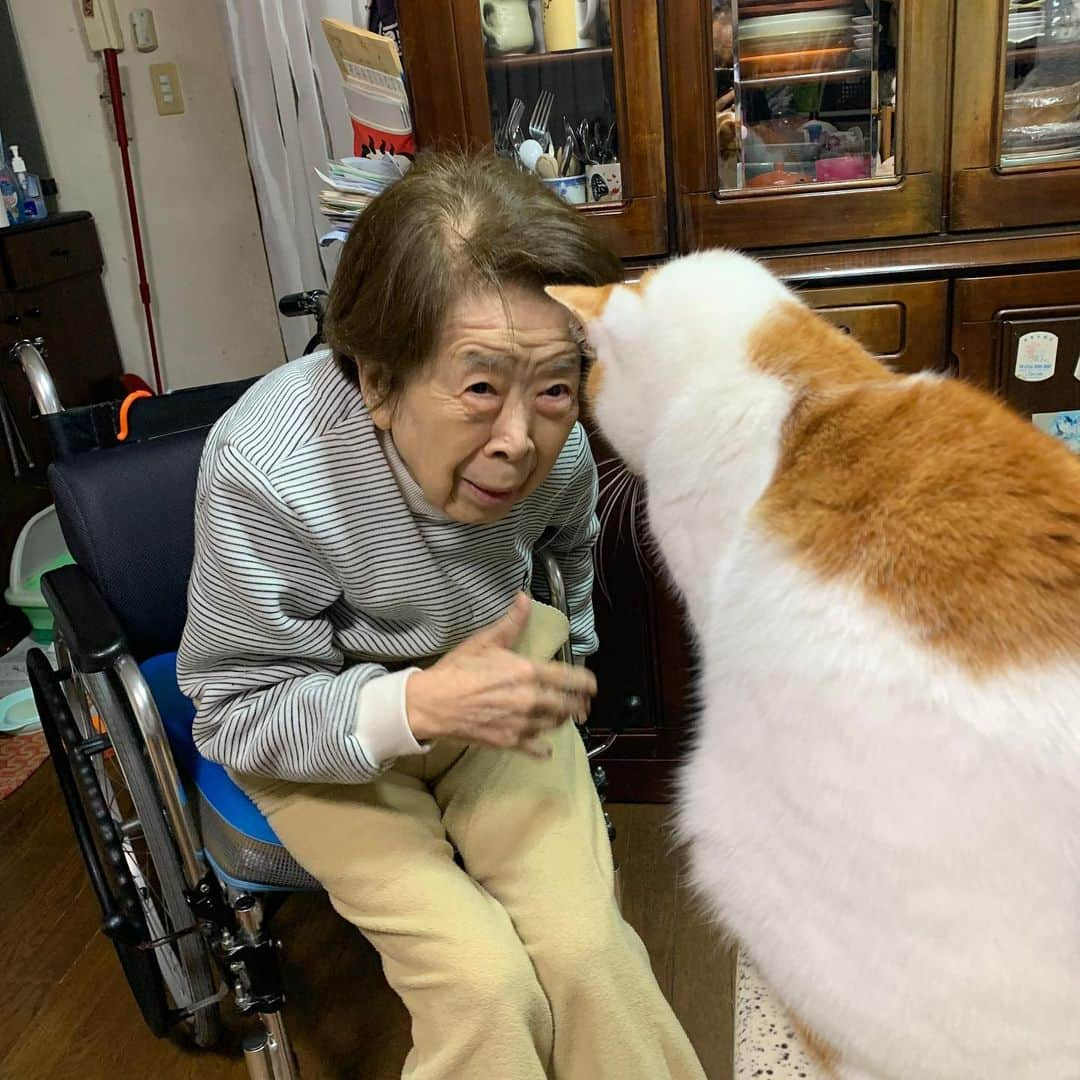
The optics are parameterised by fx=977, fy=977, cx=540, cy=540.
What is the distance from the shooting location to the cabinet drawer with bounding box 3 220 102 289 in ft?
6.91

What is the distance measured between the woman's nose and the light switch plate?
5.97ft

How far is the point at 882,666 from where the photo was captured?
0.36 m

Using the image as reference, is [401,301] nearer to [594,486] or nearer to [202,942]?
[594,486]

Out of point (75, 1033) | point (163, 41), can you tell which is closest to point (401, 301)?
point (75, 1033)

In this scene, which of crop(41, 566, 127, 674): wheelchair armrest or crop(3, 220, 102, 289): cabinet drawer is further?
crop(3, 220, 102, 289): cabinet drawer

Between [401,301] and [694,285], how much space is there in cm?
37

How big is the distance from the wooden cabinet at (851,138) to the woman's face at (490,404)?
0.53 m

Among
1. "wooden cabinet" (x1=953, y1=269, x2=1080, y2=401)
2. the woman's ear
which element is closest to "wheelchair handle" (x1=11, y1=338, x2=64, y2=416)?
the woman's ear

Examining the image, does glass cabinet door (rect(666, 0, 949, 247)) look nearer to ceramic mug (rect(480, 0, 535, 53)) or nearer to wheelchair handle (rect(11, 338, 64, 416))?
ceramic mug (rect(480, 0, 535, 53))

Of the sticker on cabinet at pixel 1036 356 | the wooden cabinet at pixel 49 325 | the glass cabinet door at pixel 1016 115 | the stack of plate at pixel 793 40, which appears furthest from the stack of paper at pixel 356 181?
the wooden cabinet at pixel 49 325

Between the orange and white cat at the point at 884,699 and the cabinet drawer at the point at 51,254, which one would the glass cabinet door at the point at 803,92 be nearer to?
the orange and white cat at the point at 884,699

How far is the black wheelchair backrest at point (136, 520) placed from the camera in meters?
1.06

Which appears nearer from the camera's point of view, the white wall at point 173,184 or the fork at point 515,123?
the fork at point 515,123

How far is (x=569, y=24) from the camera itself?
136cm
